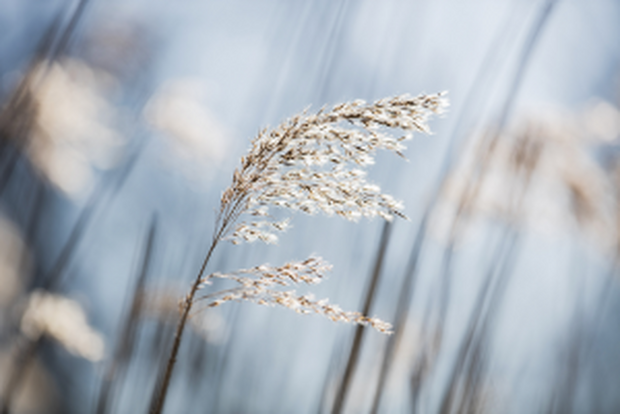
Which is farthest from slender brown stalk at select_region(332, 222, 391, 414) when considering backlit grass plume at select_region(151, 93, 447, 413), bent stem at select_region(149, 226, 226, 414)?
bent stem at select_region(149, 226, 226, 414)

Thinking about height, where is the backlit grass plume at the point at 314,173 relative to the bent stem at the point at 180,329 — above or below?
above

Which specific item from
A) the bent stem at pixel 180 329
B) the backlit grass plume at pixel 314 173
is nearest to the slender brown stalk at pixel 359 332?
the backlit grass plume at pixel 314 173

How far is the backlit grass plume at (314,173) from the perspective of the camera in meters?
0.44

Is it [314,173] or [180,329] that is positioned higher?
[314,173]

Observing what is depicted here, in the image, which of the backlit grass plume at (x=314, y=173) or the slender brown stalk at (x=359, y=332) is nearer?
the backlit grass plume at (x=314, y=173)

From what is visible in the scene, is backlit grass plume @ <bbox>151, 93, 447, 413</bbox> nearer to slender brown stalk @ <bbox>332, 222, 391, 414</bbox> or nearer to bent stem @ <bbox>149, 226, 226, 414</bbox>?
bent stem @ <bbox>149, 226, 226, 414</bbox>

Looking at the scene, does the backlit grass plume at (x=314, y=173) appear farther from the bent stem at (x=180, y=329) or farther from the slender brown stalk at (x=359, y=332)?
the slender brown stalk at (x=359, y=332)

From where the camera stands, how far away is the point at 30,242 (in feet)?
3.83

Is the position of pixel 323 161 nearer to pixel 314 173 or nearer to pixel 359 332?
pixel 314 173

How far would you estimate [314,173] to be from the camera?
0.48 metres

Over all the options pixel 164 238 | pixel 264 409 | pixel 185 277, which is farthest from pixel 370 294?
pixel 264 409

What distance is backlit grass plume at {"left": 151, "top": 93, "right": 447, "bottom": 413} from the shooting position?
44 centimetres

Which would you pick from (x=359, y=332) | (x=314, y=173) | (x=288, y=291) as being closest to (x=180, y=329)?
(x=288, y=291)

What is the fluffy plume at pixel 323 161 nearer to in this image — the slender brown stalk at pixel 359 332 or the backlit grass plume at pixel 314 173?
the backlit grass plume at pixel 314 173
